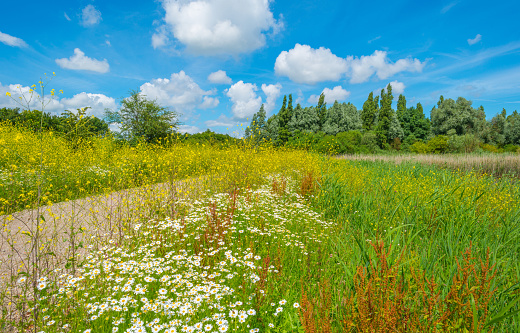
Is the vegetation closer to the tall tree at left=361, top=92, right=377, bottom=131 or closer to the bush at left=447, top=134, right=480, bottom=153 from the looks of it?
Answer: the bush at left=447, top=134, right=480, bottom=153

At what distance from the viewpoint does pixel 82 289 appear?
7.38 feet

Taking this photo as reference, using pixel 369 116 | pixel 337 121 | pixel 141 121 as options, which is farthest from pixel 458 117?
pixel 141 121

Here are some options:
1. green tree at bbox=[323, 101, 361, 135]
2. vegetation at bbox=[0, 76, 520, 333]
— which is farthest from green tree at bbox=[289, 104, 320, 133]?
vegetation at bbox=[0, 76, 520, 333]

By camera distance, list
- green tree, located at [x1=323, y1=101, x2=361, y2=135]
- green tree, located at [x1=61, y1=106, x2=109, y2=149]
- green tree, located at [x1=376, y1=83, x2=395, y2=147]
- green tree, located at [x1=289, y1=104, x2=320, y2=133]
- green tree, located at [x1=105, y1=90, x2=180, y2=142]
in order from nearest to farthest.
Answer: green tree, located at [x1=61, y1=106, x2=109, y2=149], green tree, located at [x1=105, y1=90, x2=180, y2=142], green tree, located at [x1=376, y1=83, x2=395, y2=147], green tree, located at [x1=323, y1=101, x2=361, y2=135], green tree, located at [x1=289, y1=104, x2=320, y2=133]

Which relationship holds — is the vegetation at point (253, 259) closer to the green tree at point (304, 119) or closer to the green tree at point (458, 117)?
the green tree at point (304, 119)

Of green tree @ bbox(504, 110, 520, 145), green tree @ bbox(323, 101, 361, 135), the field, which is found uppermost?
green tree @ bbox(323, 101, 361, 135)

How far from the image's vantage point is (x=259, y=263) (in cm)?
277

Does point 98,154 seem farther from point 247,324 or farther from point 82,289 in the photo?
point 247,324

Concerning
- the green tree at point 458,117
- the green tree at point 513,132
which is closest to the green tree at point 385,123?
the green tree at point 458,117

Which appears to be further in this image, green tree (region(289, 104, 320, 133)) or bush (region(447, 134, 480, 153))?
green tree (region(289, 104, 320, 133))

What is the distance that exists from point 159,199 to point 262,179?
395 centimetres

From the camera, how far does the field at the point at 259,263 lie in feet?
5.46

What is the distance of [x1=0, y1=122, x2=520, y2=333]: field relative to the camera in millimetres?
1663

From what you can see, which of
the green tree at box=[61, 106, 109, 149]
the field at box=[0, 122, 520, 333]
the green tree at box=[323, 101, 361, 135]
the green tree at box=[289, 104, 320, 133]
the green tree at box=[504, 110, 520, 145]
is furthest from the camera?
the green tree at box=[504, 110, 520, 145]
